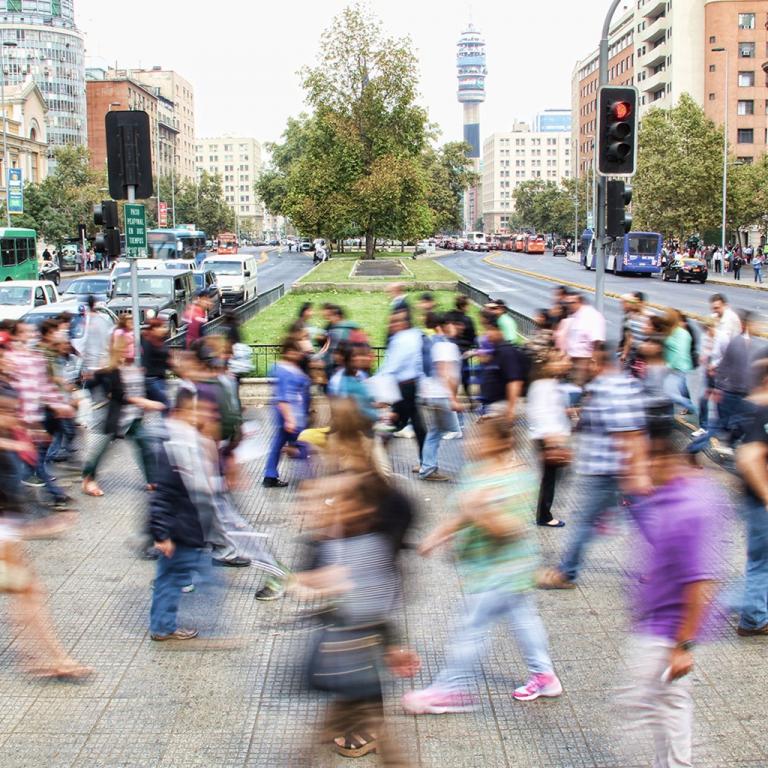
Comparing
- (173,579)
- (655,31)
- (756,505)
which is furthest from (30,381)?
(655,31)

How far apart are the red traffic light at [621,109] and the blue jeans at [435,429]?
452 cm

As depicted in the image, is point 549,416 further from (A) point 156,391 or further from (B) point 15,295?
(B) point 15,295

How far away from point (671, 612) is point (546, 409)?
387 cm

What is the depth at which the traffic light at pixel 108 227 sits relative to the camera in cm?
1305

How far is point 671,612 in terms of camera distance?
4.40 m

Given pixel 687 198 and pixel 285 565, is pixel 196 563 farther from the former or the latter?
pixel 687 198

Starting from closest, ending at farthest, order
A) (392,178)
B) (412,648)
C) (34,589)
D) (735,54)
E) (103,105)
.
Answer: (34,589) < (412,648) < (392,178) < (735,54) < (103,105)

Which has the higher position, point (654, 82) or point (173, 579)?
point (654, 82)

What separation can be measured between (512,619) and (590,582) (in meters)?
2.37

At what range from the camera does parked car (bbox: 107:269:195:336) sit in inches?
964

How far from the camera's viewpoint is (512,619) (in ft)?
17.8

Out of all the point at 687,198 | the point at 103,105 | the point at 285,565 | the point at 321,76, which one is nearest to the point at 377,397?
the point at 285,565

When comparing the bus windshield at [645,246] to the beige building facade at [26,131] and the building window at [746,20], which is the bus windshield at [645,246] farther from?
the beige building facade at [26,131]

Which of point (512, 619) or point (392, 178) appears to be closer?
point (512, 619)
